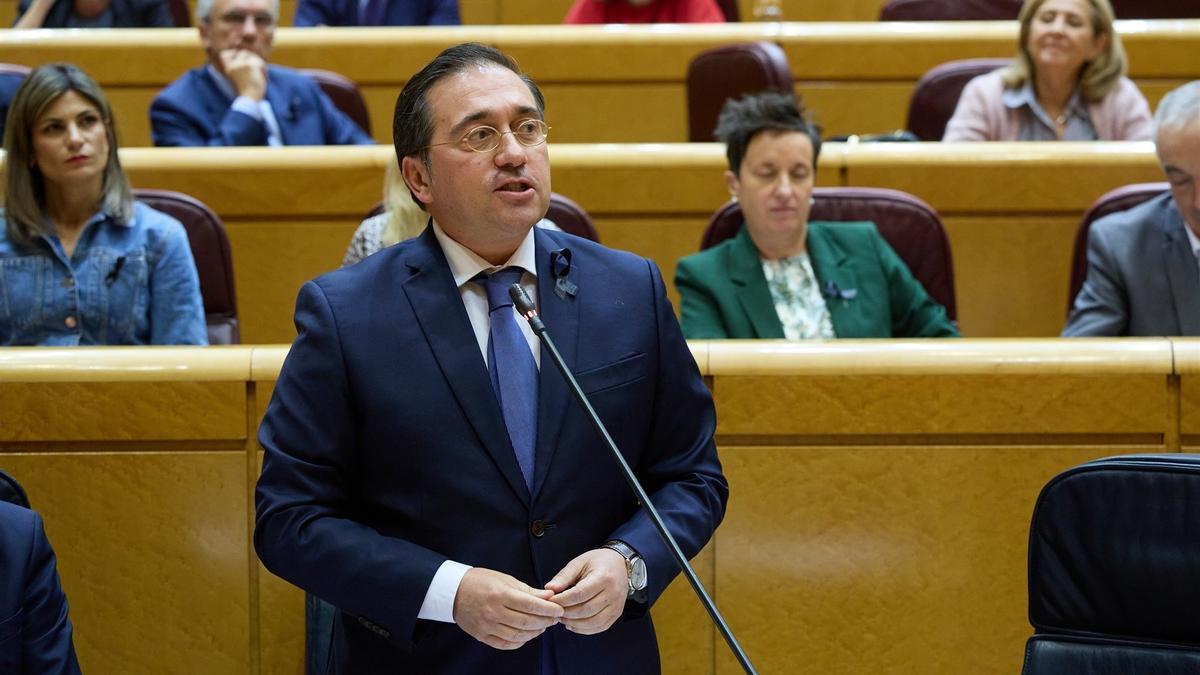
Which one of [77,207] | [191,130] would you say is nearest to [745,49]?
[191,130]

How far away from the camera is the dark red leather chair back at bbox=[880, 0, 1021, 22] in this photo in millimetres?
3078

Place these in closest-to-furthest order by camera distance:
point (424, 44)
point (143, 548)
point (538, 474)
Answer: point (538, 474)
point (143, 548)
point (424, 44)

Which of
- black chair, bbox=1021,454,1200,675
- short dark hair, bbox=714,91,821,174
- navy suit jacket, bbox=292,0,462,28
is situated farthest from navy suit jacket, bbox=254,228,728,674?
navy suit jacket, bbox=292,0,462,28

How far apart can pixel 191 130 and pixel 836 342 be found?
1464 mm

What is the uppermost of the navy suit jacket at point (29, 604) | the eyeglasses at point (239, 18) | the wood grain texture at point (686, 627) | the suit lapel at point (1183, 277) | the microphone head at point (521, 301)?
the eyeglasses at point (239, 18)

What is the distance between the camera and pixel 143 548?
130 cm

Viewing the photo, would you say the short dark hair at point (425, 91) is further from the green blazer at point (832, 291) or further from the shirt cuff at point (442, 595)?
the green blazer at point (832, 291)

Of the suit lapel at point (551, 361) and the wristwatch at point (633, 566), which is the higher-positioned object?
the suit lapel at point (551, 361)

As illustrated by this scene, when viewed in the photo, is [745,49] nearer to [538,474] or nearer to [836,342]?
[836,342]

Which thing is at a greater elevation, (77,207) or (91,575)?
(77,207)

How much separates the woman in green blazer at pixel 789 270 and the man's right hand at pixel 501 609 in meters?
0.98

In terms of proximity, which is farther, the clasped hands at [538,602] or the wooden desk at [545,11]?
the wooden desk at [545,11]

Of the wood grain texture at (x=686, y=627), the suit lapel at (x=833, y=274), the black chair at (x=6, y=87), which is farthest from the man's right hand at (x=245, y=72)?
the wood grain texture at (x=686, y=627)

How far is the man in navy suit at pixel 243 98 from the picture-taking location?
96.0 inches
